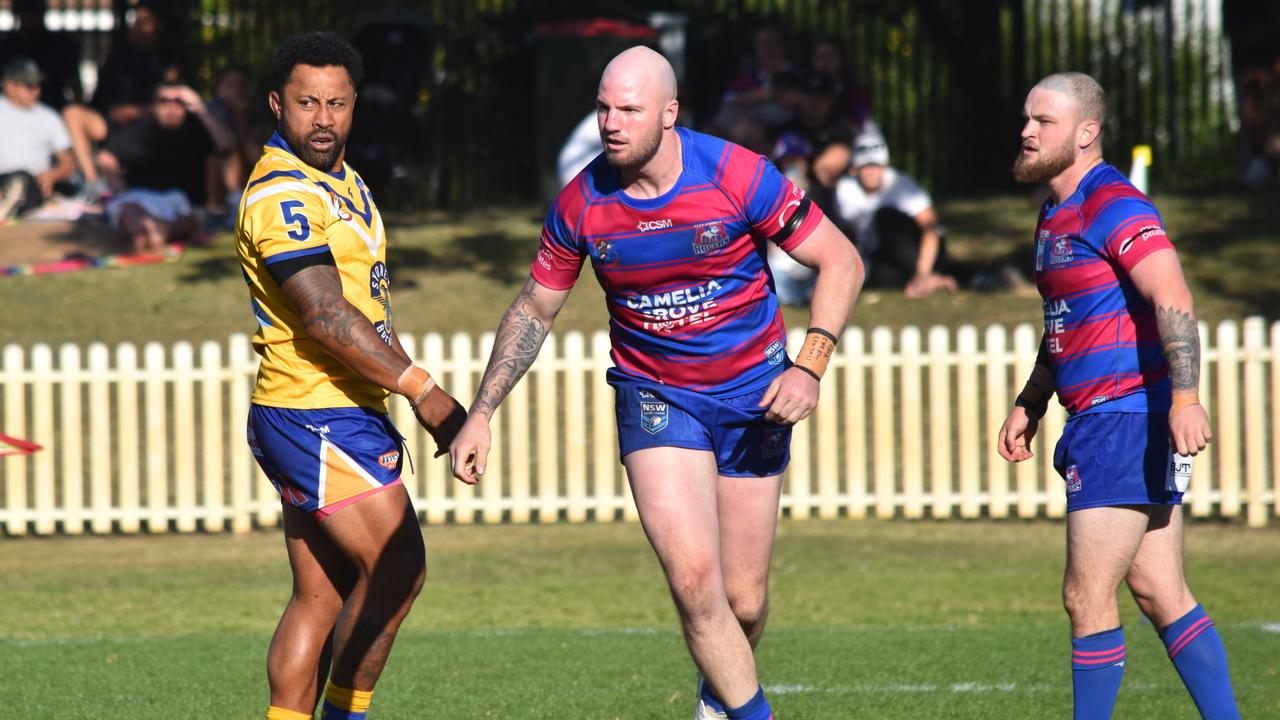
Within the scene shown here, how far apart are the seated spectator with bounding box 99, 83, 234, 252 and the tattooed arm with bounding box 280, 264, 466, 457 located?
448 inches

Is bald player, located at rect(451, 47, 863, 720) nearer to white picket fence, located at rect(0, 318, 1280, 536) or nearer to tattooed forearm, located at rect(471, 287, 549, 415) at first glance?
tattooed forearm, located at rect(471, 287, 549, 415)

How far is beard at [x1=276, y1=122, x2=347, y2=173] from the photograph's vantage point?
194 inches

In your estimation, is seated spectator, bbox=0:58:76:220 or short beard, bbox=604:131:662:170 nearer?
short beard, bbox=604:131:662:170

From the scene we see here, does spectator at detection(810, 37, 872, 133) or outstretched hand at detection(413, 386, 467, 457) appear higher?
spectator at detection(810, 37, 872, 133)

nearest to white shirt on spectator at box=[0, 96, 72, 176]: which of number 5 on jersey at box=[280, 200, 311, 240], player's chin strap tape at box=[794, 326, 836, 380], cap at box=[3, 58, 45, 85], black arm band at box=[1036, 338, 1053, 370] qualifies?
cap at box=[3, 58, 45, 85]

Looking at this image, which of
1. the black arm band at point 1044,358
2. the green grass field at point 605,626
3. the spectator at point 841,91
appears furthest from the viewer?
the spectator at point 841,91

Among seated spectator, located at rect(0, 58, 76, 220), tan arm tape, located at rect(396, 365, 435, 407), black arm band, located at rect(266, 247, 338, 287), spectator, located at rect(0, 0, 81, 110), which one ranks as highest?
spectator, located at rect(0, 0, 81, 110)

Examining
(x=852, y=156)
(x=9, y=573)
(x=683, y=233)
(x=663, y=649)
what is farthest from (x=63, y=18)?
(x=683, y=233)

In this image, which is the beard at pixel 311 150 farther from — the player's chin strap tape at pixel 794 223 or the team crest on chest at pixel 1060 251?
the team crest on chest at pixel 1060 251

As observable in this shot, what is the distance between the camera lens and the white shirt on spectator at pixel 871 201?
14344 mm

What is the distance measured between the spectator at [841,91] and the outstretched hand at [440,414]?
34.1 feet

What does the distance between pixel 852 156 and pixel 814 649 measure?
301 inches

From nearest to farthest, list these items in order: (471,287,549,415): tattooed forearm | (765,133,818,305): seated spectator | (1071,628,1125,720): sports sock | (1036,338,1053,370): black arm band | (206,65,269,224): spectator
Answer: (1071,628,1125,720): sports sock, (471,287,549,415): tattooed forearm, (1036,338,1053,370): black arm band, (765,133,818,305): seated spectator, (206,65,269,224): spectator

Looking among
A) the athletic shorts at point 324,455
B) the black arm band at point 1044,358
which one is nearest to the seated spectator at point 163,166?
the athletic shorts at point 324,455
